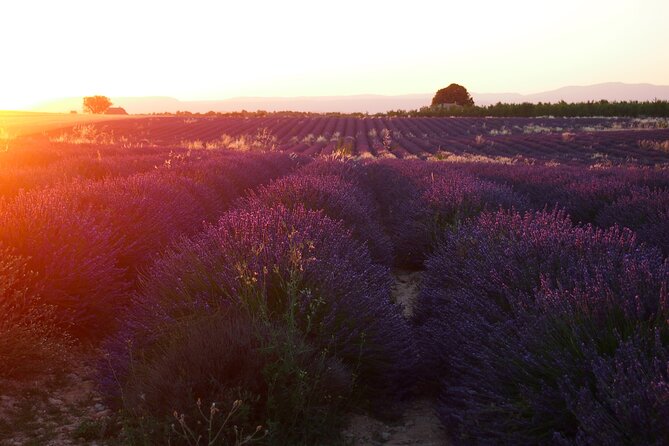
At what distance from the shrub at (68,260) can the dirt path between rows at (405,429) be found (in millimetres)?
2035

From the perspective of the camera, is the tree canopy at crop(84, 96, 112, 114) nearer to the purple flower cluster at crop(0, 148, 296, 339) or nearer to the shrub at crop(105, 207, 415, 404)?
the purple flower cluster at crop(0, 148, 296, 339)

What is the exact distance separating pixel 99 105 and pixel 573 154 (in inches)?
2958

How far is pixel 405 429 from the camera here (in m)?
2.91

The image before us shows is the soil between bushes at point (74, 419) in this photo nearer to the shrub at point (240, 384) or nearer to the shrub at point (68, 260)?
the shrub at point (240, 384)

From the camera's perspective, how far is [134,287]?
178 inches

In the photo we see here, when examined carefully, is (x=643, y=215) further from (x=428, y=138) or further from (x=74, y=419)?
(x=428, y=138)

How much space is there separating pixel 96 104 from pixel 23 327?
83.5m

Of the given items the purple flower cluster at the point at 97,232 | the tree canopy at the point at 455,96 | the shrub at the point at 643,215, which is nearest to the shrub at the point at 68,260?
the purple flower cluster at the point at 97,232

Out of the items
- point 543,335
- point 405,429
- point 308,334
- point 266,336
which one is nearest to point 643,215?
point 543,335

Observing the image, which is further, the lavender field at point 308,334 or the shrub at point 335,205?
the shrub at point 335,205

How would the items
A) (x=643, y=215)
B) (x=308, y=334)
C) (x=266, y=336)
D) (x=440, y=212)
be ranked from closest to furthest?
1. (x=266, y=336)
2. (x=308, y=334)
3. (x=643, y=215)
4. (x=440, y=212)

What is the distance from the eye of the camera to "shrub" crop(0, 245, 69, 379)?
3.04 meters

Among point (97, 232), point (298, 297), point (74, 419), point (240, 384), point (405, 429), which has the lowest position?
point (405, 429)

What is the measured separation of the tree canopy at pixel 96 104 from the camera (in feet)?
254
